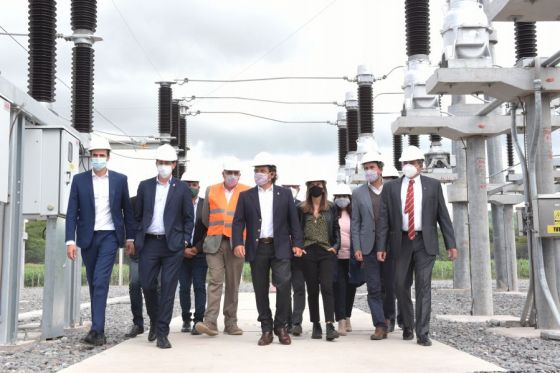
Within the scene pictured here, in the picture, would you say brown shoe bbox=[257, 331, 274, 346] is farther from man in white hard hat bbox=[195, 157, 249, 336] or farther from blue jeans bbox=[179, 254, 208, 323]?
blue jeans bbox=[179, 254, 208, 323]

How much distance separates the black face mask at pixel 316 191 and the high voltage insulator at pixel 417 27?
19.8 feet

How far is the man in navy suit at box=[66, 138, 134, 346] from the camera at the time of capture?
26.6 ft

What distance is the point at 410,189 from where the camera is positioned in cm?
865

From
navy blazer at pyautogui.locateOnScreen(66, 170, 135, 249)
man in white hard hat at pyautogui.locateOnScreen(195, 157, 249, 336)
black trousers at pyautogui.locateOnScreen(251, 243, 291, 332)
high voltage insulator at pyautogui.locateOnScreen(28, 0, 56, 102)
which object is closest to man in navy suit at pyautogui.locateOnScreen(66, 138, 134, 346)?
navy blazer at pyautogui.locateOnScreen(66, 170, 135, 249)

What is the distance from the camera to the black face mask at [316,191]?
29.0 ft

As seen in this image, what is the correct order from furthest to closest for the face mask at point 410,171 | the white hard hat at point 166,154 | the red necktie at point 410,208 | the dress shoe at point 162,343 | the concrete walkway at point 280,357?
1. the face mask at point 410,171
2. the red necktie at point 410,208
3. the white hard hat at point 166,154
4. the dress shoe at point 162,343
5. the concrete walkway at point 280,357

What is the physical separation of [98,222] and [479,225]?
7135 mm

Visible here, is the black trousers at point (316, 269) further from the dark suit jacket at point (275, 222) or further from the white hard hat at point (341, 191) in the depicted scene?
the white hard hat at point (341, 191)

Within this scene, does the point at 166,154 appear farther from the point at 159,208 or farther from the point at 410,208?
the point at 410,208

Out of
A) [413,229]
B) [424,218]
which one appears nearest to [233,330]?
[413,229]

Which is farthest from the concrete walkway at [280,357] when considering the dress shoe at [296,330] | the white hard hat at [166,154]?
the white hard hat at [166,154]

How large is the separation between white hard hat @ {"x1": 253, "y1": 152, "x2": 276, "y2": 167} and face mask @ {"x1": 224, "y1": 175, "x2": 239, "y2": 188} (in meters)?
0.60

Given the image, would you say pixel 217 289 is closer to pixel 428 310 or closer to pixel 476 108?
pixel 428 310

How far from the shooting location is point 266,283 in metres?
8.43
